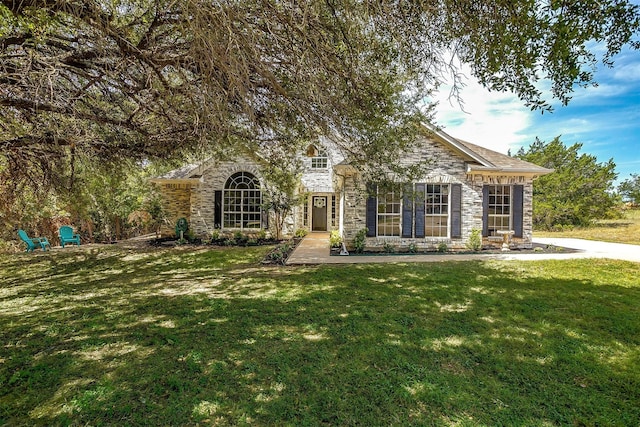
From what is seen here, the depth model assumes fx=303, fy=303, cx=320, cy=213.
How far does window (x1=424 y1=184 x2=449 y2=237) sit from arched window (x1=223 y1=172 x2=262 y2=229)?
7.86m

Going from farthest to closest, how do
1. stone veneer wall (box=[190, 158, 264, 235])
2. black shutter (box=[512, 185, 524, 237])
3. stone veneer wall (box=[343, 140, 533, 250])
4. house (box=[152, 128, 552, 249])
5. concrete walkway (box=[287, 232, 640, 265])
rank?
stone veneer wall (box=[190, 158, 264, 235]) < black shutter (box=[512, 185, 524, 237]) < stone veneer wall (box=[343, 140, 533, 250]) < house (box=[152, 128, 552, 249]) < concrete walkway (box=[287, 232, 640, 265])

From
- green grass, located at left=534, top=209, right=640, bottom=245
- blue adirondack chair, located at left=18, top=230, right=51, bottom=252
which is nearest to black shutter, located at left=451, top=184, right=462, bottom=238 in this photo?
green grass, located at left=534, top=209, right=640, bottom=245

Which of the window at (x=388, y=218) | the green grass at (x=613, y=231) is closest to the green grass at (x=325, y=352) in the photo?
Answer: the window at (x=388, y=218)

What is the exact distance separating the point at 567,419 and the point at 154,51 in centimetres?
649

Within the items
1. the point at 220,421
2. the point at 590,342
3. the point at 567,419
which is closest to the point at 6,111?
the point at 220,421

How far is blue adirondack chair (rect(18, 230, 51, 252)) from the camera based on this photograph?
11680mm

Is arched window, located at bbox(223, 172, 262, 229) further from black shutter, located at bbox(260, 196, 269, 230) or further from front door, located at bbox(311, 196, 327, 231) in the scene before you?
front door, located at bbox(311, 196, 327, 231)

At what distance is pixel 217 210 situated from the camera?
49.8ft

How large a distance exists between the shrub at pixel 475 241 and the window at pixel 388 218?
9.37ft

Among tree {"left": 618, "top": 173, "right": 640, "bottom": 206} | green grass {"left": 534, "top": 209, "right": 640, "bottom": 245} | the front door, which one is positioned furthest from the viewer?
tree {"left": 618, "top": 173, "right": 640, "bottom": 206}

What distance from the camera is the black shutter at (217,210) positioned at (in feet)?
49.5

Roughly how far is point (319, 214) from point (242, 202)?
5925 mm

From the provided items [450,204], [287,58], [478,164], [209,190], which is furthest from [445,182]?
[209,190]

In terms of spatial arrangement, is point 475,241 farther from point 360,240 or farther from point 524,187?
point 360,240
